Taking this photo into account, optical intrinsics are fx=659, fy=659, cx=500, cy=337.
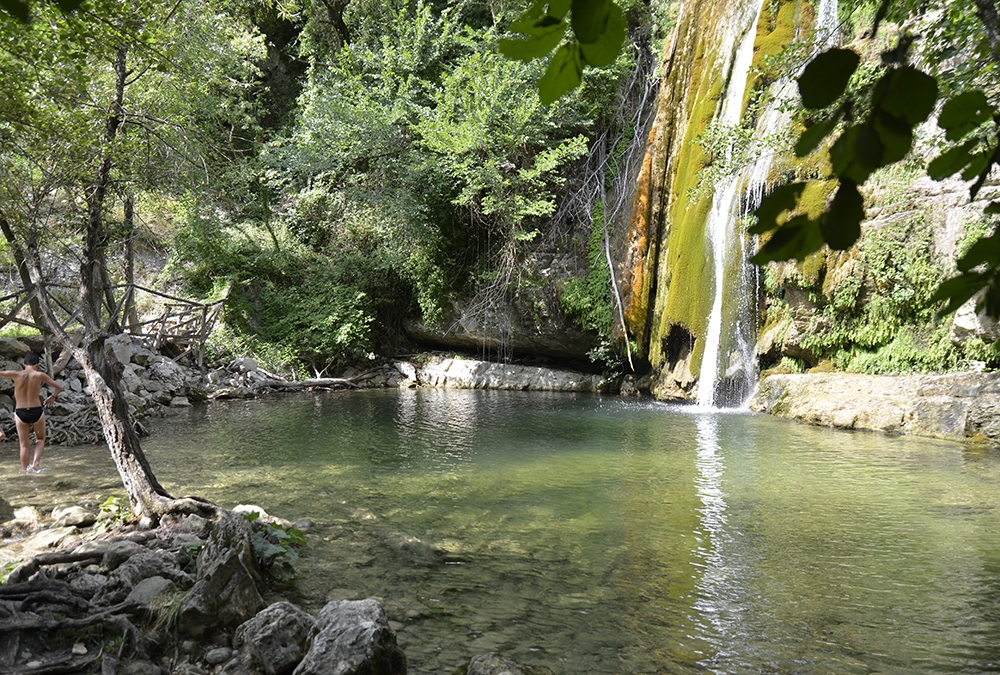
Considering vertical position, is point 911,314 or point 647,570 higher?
point 911,314

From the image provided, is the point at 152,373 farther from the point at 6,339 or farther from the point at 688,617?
the point at 688,617

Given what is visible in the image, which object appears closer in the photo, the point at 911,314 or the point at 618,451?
the point at 618,451

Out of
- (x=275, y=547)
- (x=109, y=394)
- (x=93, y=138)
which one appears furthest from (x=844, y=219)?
(x=93, y=138)

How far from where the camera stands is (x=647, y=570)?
480 cm

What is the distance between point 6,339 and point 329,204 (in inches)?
415

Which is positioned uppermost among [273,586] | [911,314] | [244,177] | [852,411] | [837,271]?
[244,177]

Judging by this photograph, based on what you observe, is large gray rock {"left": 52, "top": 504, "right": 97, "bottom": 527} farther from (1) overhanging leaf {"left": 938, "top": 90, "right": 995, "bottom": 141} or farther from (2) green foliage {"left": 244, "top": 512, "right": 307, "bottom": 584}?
(1) overhanging leaf {"left": 938, "top": 90, "right": 995, "bottom": 141}

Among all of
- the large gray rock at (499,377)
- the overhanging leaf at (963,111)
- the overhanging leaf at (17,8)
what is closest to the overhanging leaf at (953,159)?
the overhanging leaf at (963,111)

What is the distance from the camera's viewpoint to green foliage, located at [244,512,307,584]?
15.3 ft

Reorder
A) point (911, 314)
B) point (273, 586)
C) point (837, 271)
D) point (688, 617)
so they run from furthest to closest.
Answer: point (837, 271)
point (911, 314)
point (273, 586)
point (688, 617)

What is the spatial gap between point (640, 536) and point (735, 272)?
932 cm

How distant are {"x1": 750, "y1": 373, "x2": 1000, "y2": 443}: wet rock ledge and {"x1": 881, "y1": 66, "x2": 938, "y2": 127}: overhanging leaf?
9977 millimetres

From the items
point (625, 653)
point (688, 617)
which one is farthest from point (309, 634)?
point (688, 617)

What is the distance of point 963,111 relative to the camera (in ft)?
2.77
